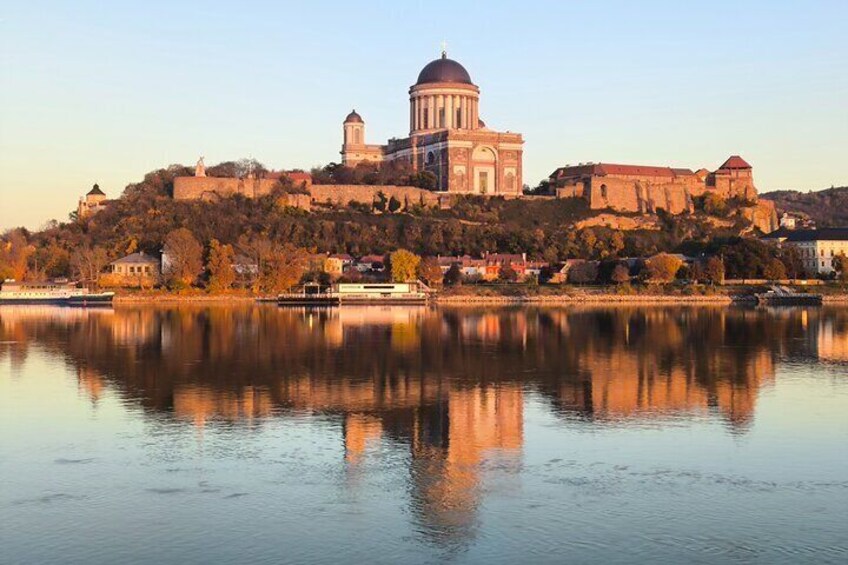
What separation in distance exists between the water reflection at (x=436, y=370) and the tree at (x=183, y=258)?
12458 millimetres

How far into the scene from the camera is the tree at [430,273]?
53812 mm

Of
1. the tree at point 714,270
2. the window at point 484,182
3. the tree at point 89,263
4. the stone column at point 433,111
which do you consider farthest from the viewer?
the stone column at point 433,111

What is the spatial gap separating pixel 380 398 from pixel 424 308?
29501 millimetres

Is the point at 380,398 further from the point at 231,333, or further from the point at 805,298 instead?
the point at 805,298

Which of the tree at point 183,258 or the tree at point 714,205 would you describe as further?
the tree at point 714,205

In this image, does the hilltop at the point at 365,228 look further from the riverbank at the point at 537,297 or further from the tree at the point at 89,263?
the riverbank at the point at 537,297

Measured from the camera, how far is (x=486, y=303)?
50.2 metres

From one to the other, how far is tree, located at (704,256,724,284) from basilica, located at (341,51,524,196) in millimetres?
14436

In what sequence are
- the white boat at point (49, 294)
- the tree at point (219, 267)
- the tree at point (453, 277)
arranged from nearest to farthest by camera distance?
1. the white boat at point (49, 294)
2. the tree at point (219, 267)
3. the tree at point (453, 277)

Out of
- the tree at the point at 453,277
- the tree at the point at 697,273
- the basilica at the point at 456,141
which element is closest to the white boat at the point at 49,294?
the tree at the point at 453,277

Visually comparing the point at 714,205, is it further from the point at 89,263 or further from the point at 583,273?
the point at 89,263

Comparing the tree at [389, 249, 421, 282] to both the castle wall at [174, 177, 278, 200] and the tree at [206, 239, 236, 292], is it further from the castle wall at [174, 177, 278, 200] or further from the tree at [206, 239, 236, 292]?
the castle wall at [174, 177, 278, 200]

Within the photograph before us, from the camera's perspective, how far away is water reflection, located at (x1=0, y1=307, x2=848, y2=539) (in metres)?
14.4

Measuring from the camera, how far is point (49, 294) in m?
53.6
